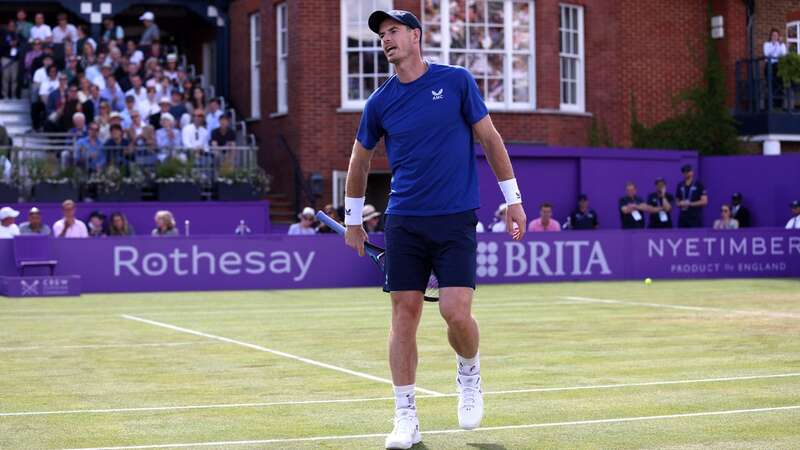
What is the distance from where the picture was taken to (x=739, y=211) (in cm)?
3050

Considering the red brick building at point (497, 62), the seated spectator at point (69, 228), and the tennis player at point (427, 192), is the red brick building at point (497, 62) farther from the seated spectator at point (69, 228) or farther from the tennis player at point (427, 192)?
the tennis player at point (427, 192)

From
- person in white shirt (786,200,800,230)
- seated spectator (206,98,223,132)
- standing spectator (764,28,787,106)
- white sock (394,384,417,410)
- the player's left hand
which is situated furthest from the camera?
standing spectator (764,28,787,106)

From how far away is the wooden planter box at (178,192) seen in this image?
87.9 feet

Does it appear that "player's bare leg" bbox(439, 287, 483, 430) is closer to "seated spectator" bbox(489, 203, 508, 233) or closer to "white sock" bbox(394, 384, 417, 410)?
"white sock" bbox(394, 384, 417, 410)

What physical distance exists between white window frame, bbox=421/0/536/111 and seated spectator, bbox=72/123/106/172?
768 cm

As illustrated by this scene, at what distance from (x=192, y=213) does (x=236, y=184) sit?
1.08m

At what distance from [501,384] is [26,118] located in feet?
69.9

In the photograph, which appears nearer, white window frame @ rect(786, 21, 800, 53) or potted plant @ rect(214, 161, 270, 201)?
potted plant @ rect(214, 161, 270, 201)

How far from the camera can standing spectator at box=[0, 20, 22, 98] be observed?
30.2 metres

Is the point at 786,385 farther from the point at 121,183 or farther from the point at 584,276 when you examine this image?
the point at 121,183

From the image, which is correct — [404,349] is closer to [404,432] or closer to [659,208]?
[404,432]

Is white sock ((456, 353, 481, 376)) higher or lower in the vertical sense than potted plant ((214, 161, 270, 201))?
lower

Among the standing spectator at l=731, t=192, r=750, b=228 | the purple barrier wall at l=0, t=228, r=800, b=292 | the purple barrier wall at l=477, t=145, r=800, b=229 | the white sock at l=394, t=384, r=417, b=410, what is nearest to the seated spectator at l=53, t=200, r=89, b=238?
the purple barrier wall at l=0, t=228, r=800, b=292

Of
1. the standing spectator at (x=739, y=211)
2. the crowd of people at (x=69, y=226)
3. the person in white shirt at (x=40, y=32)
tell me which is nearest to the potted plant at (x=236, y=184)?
the crowd of people at (x=69, y=226)
